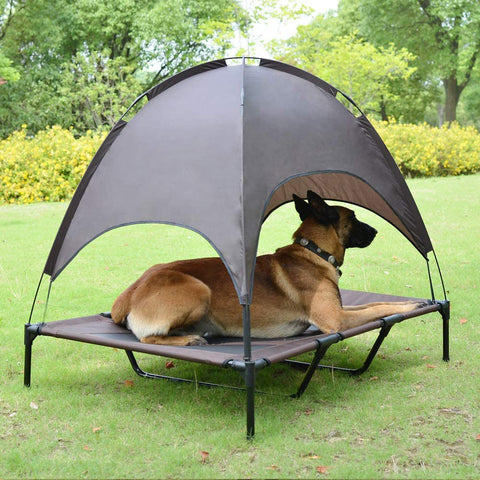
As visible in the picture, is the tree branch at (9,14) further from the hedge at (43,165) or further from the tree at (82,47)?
the hedge at (43,165)

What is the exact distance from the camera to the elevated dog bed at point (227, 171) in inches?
157

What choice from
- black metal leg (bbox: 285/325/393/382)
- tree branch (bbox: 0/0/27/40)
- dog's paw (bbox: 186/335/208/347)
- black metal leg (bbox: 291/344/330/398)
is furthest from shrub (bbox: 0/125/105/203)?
tree branch (bbox: 0/0/27/40)

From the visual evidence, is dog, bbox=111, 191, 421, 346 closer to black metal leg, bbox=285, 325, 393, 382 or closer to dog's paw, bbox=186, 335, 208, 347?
dog's paw, bbox=186, 335, 208, 347

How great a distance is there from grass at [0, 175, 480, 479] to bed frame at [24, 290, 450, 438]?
0.17 metres

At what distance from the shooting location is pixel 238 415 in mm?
4250

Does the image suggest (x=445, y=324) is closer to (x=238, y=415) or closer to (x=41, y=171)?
(x=238, y=415)

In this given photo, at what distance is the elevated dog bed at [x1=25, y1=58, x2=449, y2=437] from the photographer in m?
3.98

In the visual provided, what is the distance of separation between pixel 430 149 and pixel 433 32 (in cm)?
1759

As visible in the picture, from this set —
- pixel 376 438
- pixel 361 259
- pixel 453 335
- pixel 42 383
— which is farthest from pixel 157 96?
pixel 361 259

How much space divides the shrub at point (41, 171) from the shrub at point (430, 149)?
9.56 m

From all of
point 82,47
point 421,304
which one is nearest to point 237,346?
point 421,304

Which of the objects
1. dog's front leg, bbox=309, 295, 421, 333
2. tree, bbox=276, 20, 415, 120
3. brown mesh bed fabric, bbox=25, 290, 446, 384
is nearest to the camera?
brown mesh bed fabric, bbox=25, 290, 446, 384

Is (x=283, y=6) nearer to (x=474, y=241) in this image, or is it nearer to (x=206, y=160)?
(x=474, y=241)

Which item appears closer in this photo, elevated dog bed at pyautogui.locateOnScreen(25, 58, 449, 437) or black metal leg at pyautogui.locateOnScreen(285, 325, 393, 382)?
elevated dog bed at pyautogui.locateOnScreen(25, 58, 449, 437)
